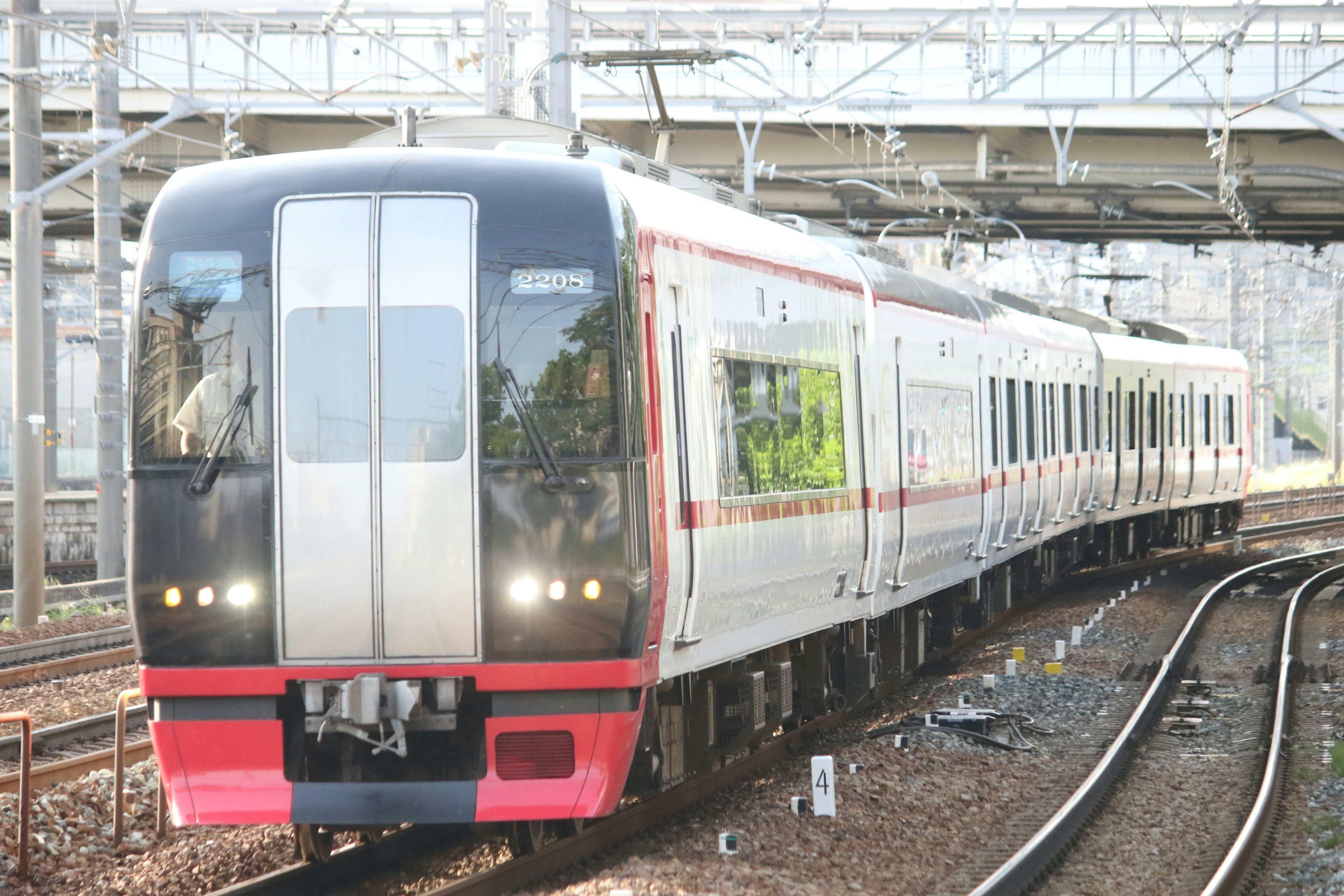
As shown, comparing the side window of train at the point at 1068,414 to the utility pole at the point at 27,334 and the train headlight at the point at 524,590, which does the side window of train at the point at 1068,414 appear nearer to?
the utility pole at the point at 27,334

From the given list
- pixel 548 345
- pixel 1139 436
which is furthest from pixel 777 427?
pixel 1139 436

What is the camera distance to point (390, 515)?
6547 mm

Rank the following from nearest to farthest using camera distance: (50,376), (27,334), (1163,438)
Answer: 1. (27,334)
2. (1163,438)
3. (50,376)

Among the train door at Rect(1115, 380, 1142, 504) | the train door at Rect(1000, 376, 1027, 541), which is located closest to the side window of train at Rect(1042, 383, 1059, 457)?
the train door at Rect(1000, 376, 1027, 541)

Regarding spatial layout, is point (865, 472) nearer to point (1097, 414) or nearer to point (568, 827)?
point (568, 827)

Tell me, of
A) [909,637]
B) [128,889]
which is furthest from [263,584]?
[909,637]

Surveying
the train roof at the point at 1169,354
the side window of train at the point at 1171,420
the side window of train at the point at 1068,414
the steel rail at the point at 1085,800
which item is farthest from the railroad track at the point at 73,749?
the side window of train at the point at 1171,420

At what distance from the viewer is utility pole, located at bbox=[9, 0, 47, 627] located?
16859 mm

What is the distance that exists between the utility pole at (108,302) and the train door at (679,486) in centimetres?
1238

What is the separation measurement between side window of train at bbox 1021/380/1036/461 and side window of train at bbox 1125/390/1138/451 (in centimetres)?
624

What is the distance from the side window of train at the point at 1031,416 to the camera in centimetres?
1725

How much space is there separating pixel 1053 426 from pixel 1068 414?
46.1 inches

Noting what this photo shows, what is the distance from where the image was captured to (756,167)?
24750 mm

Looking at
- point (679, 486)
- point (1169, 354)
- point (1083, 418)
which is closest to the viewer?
point (679, 486)
